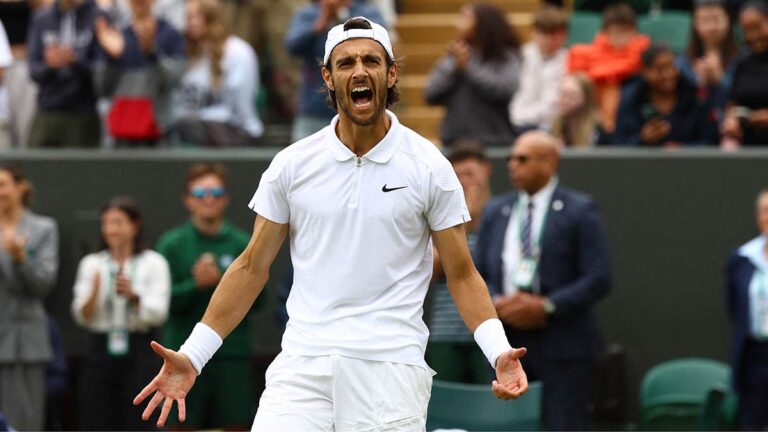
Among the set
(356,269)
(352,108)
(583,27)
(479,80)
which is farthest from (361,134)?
(583,27)

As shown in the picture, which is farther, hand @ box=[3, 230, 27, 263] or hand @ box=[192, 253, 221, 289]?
hand @ box=[3, 230, 27, 263]

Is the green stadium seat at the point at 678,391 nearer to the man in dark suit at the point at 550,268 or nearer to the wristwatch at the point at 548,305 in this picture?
the man in dark suit at the point at 550,268

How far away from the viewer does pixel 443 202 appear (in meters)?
5.05

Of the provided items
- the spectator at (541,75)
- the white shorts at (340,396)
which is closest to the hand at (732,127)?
the spectator at (541,75)

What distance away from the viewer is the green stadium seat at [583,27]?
11.7 metres

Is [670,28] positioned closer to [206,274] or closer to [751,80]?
[751,80]

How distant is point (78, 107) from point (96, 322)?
2.00m

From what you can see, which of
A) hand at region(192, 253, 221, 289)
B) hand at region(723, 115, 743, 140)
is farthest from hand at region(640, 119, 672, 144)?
hand at region(192, 253, 221, 289)

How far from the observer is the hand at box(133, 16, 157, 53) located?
35.1ft

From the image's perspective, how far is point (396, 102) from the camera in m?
5.27

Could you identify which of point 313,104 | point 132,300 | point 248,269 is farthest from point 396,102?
point 313,104

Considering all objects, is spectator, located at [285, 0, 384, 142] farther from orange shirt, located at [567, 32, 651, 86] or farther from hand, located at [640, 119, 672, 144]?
hand, located at [640, 119, 672, 144]

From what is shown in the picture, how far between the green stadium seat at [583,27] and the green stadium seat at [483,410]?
4815 millimetres

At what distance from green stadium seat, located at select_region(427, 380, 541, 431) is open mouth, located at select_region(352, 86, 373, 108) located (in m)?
2.68
